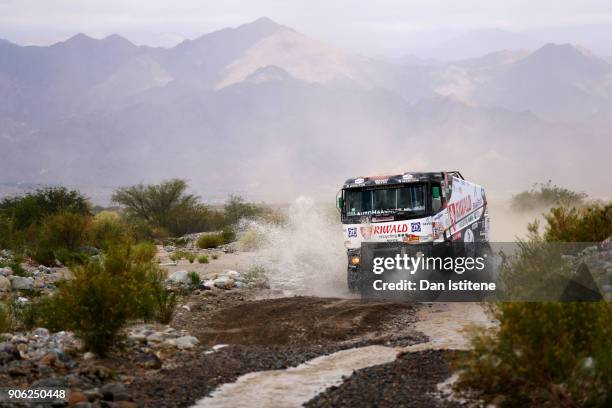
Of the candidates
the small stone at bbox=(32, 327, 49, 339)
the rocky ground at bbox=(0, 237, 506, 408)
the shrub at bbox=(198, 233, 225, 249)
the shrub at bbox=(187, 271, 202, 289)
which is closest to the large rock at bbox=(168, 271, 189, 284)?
the shrub at bbox=(187, 271, 202, 289)

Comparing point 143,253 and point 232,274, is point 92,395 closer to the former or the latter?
point 143,253

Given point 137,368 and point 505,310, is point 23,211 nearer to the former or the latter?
point 137,368

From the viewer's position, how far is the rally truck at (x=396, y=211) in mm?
20281

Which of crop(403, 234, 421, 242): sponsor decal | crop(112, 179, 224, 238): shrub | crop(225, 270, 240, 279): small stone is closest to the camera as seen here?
crop(403, 234, 421, 242): sponsor decal

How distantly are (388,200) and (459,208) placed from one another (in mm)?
3863

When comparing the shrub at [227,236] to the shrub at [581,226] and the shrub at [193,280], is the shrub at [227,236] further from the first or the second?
the shrub at [581,226]

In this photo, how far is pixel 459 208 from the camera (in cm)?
2366

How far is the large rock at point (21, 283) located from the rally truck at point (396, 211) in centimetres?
926

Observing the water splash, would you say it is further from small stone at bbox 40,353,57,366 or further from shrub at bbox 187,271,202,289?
small stone at bbox 40,353,57,366

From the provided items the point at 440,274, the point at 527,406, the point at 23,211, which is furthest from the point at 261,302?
the point at 23,211

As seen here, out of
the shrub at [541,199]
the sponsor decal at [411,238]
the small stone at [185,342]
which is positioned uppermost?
the shrub at [541,199]

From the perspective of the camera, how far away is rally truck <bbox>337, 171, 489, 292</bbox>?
20281 mm

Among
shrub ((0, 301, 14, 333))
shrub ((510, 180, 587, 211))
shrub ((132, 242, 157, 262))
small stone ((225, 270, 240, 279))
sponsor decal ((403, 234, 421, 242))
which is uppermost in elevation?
shrub ((510, 180, 587, 211))

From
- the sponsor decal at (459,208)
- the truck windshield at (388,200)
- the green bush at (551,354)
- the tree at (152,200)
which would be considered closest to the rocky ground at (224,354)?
the green bush at (551,354)
